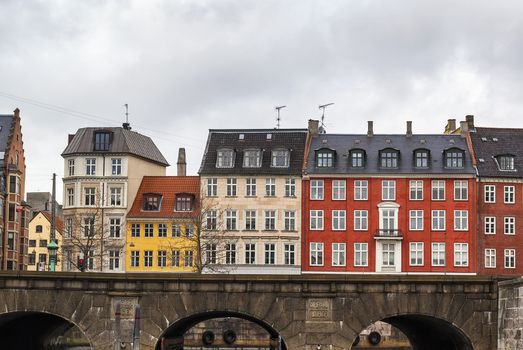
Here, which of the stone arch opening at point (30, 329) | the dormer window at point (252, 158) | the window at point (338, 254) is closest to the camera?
the stone arch opening at point (30, 329)

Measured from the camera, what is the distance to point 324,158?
10338 centimetres

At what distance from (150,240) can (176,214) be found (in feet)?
11.3

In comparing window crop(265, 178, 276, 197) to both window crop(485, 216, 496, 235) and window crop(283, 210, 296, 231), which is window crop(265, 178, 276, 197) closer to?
window crop(283, 210, 296, 231)

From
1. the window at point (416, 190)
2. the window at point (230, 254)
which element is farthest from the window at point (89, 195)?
the window at point (416, 190)

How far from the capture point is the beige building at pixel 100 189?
10438cm

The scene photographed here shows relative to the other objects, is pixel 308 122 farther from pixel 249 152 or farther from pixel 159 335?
pixel 159 335

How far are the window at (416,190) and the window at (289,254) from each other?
11.8m

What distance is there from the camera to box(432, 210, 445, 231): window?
101188 mm

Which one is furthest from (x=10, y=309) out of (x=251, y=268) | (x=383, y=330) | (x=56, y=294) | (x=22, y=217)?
(x=22, y=217)

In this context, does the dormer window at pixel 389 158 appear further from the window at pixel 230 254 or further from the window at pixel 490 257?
the window at pixel 230 254

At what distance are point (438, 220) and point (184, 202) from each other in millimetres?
23954

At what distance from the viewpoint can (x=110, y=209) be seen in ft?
344

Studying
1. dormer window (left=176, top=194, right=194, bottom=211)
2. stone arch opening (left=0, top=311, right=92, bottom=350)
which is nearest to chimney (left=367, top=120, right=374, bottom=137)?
dormer window (left=176, top=194, right=194, bottom=211)

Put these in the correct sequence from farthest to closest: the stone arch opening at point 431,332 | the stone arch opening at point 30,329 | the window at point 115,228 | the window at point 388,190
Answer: the window at point 115,228 → the window at point 388,190 → the stone arch opening at point 30,329 → the stone arch opening at point 431,332
